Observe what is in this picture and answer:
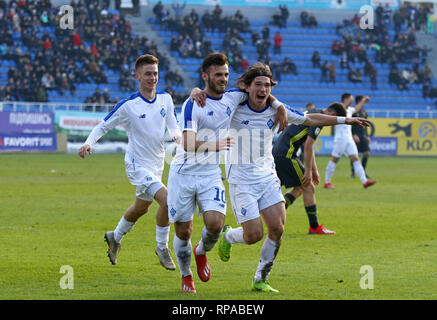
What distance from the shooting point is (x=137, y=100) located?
934cm

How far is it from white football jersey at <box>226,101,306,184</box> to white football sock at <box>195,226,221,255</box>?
2.00ft

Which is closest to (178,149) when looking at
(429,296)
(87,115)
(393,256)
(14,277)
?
(14,277)

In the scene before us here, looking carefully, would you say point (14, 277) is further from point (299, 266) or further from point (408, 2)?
point (408, 2)

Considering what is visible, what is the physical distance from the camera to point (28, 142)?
34.0m

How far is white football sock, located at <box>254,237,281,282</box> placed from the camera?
7.82m

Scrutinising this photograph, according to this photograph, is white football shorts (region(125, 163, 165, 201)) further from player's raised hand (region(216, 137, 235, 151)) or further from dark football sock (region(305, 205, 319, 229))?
dark football sock (region(305, 205, 319, 229))

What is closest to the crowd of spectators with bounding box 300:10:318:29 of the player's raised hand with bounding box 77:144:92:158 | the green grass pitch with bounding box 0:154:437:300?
the green grass pitch with bounding box 0:154:437:300

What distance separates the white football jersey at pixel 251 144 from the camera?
26.3ft

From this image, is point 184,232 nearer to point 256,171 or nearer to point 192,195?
point 192,195

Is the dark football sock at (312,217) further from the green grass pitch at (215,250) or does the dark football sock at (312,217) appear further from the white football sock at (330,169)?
the white football sock at (330,169)

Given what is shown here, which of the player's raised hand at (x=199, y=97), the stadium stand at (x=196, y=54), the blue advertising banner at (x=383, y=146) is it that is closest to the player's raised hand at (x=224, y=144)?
the player's raised hand at (x=199, y=97)

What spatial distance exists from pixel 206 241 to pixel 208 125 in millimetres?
1212

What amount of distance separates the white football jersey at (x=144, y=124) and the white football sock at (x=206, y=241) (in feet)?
5.09
